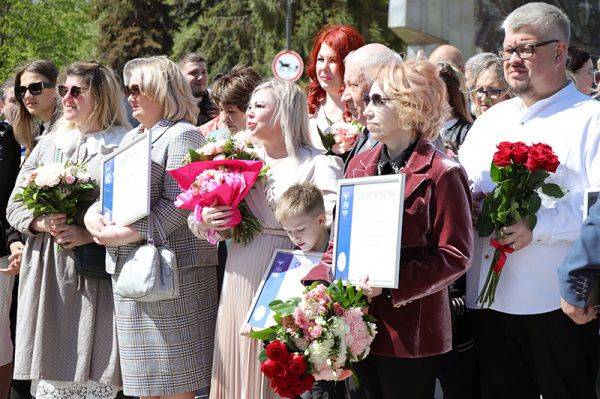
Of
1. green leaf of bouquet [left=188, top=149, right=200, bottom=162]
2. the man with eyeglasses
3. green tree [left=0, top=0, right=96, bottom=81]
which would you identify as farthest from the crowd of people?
green tree [left=0, top=0, right=96, bottom=81]

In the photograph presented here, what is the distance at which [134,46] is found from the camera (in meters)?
44.6

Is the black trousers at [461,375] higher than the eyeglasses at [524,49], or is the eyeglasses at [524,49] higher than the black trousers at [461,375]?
the eyeglasses at [524,49]

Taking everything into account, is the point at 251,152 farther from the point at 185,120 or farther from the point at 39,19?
the point at 39,19

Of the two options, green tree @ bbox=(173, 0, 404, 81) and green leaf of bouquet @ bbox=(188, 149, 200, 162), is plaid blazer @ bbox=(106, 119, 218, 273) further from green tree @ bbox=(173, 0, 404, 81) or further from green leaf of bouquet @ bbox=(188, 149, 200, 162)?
green tree @ bbox=(173, 0, 404, 81)

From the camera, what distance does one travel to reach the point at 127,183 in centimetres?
542

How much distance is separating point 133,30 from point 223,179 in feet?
133

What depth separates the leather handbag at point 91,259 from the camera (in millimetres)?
5918

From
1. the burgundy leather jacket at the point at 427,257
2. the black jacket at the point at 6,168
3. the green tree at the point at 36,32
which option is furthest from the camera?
the green tree at the point at 36,32

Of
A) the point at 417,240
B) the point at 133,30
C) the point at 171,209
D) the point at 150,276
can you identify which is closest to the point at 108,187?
the point at 171,209

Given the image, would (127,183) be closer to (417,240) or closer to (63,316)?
(63,316)

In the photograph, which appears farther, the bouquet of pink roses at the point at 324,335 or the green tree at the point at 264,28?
the green tree at the point at 264,28

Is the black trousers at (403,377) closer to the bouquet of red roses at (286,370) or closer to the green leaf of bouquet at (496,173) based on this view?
the bouquet of red roses at (286,370)

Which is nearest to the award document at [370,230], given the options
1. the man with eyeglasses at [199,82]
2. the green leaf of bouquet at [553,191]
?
the green leaf of bouquet at [553,191]

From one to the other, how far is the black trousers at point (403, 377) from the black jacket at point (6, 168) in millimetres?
3605
